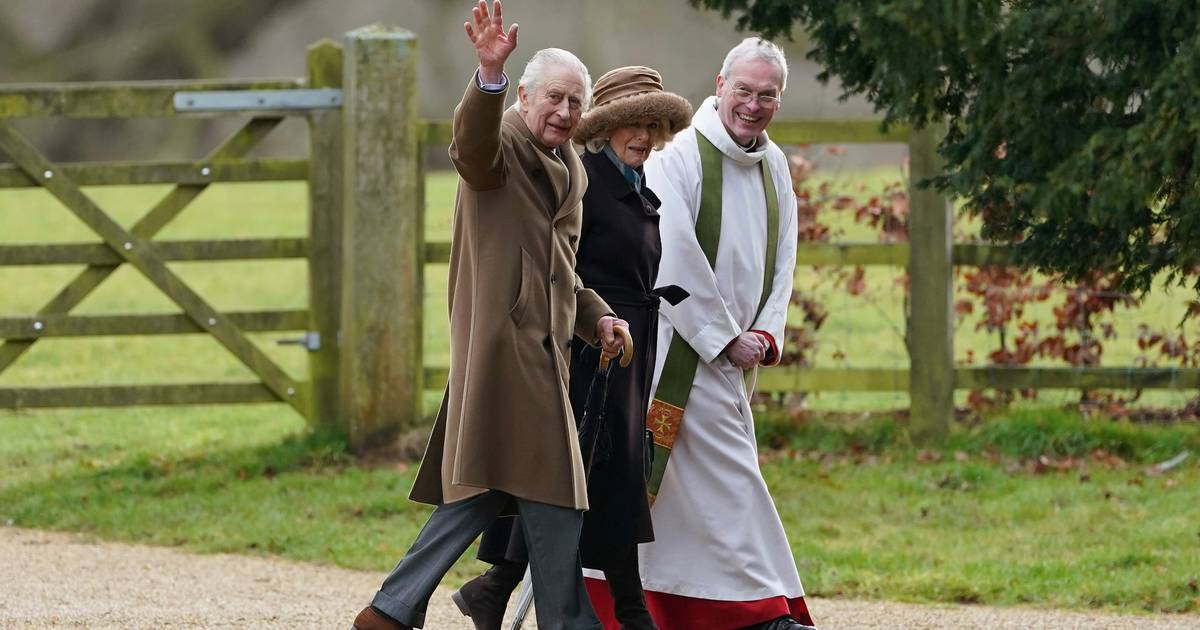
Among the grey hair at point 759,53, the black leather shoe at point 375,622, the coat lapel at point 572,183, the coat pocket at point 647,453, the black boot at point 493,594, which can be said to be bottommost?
the black boot at point 493,594

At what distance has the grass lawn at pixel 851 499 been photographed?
19.4 feet

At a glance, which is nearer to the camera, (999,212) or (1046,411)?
(999,212)

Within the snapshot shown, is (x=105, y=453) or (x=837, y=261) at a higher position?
(x=837, y=261)

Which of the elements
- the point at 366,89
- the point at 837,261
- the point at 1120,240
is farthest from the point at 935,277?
the point at 1120,240

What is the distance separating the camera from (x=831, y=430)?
25.2 ft

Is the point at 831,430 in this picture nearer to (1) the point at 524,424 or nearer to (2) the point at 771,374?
(2) the point at 771,374

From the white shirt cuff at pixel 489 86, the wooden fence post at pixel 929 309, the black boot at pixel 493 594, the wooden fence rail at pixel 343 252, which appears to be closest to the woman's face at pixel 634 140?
the white shirt cuff at pixel 489 86

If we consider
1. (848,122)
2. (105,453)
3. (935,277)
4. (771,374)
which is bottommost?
(105,453)

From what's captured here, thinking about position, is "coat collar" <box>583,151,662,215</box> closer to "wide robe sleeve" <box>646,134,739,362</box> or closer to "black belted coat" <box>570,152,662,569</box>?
"black belted coat" <box>570,152,662,569</box>

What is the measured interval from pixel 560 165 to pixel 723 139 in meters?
0.77

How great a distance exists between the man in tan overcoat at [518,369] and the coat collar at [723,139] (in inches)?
28.4

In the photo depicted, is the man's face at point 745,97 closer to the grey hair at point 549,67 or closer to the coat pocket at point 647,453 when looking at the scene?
the grey hair at point 549,67

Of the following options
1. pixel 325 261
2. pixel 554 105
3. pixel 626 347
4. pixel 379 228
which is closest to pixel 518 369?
pixel 626 347

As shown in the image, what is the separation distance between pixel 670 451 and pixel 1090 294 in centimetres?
387
